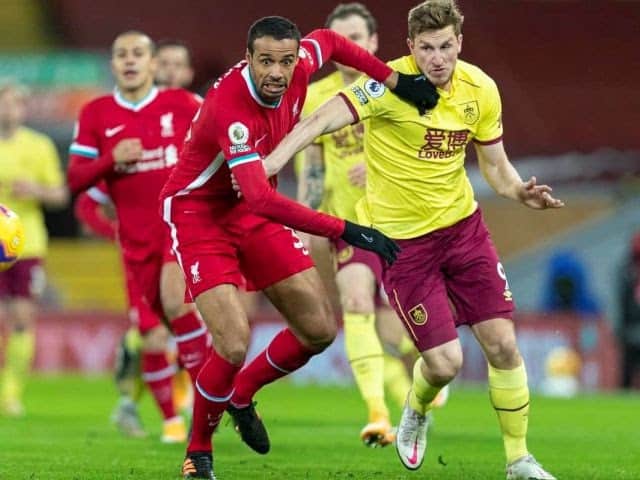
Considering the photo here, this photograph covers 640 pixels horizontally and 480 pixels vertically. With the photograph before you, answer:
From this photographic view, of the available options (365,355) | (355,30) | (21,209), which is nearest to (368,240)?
(365,355)

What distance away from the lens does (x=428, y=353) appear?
24.3 ft

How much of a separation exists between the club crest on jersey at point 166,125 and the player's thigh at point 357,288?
1.48 m

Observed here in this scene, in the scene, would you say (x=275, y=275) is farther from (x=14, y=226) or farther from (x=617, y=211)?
(x=617, y=211)

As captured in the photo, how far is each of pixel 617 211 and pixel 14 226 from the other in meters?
15.2

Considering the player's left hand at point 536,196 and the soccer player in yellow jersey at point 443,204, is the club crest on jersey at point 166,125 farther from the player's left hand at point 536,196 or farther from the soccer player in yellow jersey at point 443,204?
the player's left hand at point 536,196

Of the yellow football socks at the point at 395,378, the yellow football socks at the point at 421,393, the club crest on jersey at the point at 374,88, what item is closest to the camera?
the club crest on jersey at the point at 374,88

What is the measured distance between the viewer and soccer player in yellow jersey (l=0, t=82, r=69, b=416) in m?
12.6

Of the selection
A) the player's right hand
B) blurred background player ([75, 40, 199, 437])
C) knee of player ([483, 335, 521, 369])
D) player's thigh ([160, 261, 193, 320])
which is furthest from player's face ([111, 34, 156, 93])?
knee of player ([483, 335, 521, 369])

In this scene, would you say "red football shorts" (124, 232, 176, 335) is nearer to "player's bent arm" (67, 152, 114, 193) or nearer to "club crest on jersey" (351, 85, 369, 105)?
"player's bent arm" (67, 152, 114, 193)

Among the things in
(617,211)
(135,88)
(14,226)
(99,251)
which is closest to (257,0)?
(99,251)

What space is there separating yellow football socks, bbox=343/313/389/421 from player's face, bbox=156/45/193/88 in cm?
297

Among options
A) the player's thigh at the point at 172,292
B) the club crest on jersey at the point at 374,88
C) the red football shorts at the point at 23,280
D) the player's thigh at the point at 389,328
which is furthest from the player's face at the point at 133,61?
the red football shorts at the point at 23,280

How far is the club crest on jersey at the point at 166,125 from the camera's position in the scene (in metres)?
9.74

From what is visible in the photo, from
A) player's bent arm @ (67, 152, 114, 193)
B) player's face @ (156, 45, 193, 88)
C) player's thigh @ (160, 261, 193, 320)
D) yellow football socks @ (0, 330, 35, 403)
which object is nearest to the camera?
player's thigh @ (160, 261, 193, 320)
